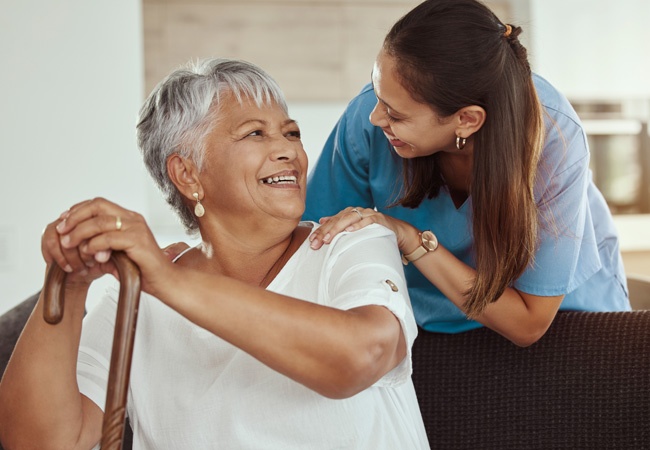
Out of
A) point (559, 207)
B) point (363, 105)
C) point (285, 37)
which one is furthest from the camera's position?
point (285, 37)

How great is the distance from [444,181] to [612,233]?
1.63ft

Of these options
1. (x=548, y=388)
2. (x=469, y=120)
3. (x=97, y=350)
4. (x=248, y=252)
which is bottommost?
(x=548, y=388)

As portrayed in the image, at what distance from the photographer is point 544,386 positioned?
1.60 metres

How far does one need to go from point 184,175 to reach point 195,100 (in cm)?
14

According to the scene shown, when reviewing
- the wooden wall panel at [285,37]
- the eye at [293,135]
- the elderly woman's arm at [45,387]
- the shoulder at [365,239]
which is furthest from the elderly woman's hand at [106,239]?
the wooden wall panel at [285,37]

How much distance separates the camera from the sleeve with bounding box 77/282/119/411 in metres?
1.31

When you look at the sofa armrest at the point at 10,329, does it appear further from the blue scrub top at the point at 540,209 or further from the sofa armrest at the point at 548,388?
the sofa armrest at the point at 548,388

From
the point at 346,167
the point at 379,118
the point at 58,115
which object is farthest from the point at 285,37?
the point at 379,118

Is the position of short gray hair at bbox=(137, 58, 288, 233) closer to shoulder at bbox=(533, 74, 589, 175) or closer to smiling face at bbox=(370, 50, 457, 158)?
smiling face at bbox=(370, 50, 457, 158)

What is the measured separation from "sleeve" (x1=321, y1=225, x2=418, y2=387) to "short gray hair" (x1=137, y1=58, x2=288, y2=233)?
0.29 m

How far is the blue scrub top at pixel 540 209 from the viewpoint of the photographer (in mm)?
1545

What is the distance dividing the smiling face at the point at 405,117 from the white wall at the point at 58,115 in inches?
88.3

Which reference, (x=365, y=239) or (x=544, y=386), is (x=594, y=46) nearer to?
(x=544, y=386)

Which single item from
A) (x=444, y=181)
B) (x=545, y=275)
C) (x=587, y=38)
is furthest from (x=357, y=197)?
(x=587, y=38)
